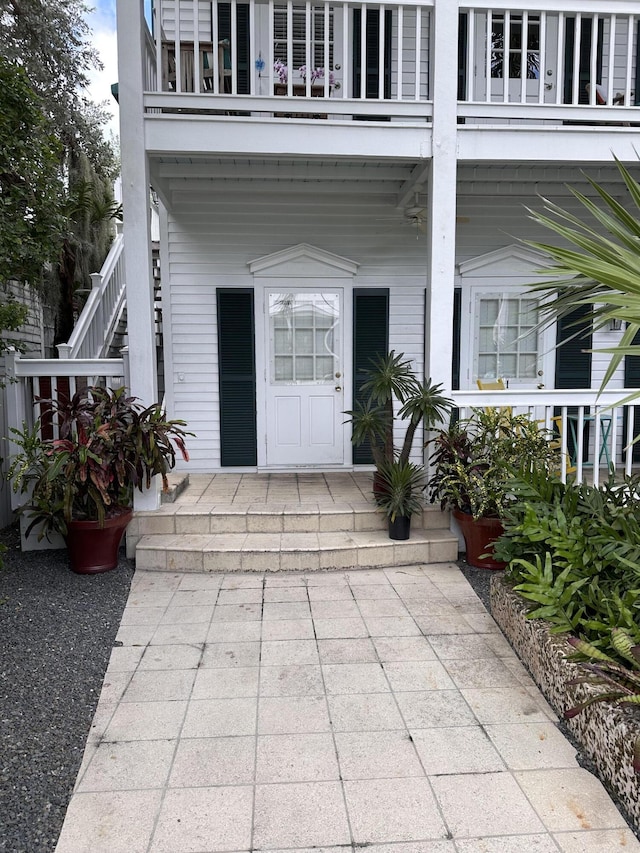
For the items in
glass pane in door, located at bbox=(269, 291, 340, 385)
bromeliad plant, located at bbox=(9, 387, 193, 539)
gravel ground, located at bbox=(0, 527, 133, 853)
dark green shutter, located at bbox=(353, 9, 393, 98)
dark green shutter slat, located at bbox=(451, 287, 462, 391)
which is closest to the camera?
gravel ground, located at bbox=(0, 527, 133, 853)

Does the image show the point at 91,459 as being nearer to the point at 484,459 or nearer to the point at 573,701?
the point at 484,459

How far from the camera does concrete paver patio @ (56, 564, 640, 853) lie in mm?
1761

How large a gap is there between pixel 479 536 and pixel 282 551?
4.54ft

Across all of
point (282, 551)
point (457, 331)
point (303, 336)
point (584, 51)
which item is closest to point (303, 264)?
point (303, 336)

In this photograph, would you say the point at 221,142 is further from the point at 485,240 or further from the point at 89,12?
the point at 89,12

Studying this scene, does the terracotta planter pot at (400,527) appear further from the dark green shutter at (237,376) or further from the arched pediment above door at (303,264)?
the arched pediment above door at (303,264)

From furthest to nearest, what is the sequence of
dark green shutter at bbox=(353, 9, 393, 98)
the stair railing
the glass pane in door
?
the glass pane in door, dark green shutter at bbox=(353, 9, 393, 98), the stair railing

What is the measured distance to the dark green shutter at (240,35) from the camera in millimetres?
5480

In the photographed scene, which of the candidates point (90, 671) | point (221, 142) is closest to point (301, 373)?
point (221, 142)

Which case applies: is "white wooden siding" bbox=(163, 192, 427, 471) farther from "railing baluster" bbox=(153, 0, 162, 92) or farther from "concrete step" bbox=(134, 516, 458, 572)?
"concrete step" bbox=(134, 516, 458, 572)

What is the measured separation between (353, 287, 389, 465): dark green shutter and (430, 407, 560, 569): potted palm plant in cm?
176

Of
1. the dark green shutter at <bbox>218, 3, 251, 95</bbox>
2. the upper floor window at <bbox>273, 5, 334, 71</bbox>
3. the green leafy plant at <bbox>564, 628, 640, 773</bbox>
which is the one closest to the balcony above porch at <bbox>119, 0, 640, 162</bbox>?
the dark green shutter at <bbox>218, 3, 251, 95</bbox>

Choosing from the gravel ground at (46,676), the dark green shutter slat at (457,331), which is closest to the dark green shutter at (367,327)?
the dark green shutter slat at (457,331)

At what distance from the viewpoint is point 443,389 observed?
4.33 metres
